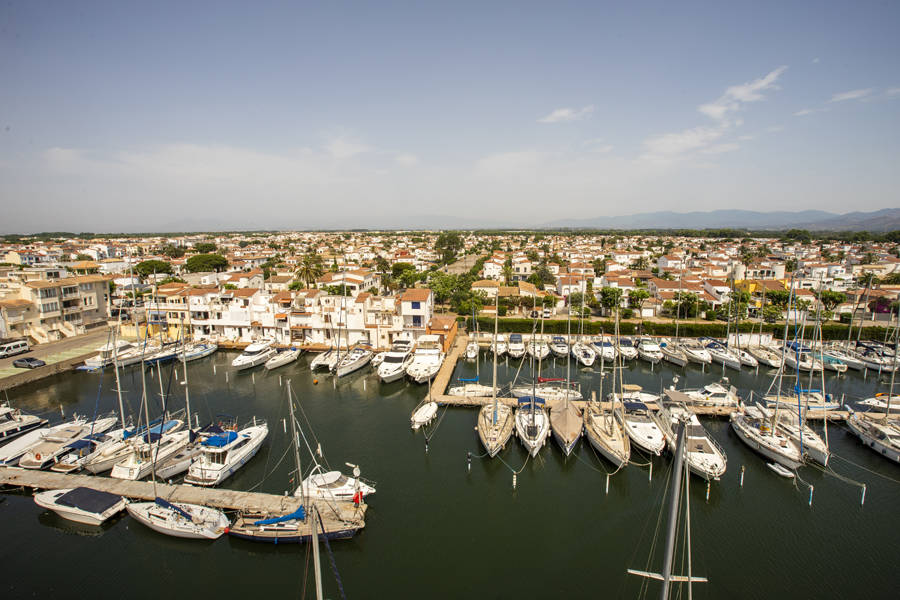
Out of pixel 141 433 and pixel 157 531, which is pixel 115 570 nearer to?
pixel 157 531

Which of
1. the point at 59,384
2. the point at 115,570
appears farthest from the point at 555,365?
the point at 59,384

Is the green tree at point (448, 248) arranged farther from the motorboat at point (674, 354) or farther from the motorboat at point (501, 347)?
the motorboat at point (674, 354)

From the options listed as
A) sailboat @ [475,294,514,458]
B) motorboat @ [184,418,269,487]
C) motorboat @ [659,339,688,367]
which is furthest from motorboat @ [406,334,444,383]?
motorboat @ [659,339,688,367]

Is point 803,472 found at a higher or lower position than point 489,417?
lower

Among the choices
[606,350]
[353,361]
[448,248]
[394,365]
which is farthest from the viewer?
[448,248]

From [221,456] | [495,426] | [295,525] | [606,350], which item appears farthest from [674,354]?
[221,456]

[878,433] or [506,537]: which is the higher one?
[878,433]

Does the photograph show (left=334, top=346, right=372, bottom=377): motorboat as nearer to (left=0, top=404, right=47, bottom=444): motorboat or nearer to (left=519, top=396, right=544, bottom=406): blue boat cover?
(left=519, top=396, right=544, bottom=406): blue boat cover

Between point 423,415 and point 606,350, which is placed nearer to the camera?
point 423,415

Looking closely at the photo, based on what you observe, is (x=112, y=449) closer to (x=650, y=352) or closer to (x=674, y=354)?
(x=650, y=352)
